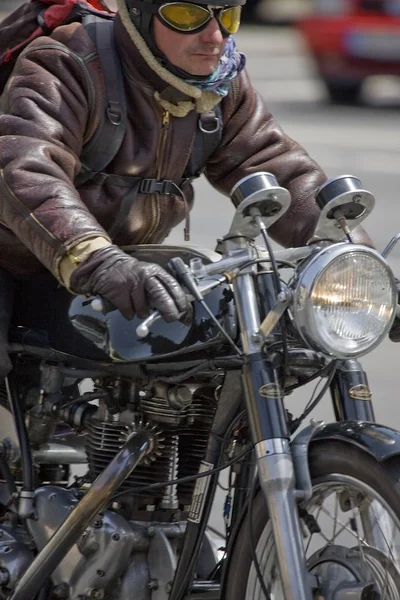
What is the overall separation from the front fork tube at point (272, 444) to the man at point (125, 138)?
0.88 ft

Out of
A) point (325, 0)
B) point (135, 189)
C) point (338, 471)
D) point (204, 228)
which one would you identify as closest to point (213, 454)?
point (338, 471)

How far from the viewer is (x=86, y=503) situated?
3.65 meters

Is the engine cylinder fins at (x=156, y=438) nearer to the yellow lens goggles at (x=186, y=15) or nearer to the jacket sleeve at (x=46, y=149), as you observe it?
the jacket sleeve at (x=46, y=149)

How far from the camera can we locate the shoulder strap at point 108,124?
3779 millimetres

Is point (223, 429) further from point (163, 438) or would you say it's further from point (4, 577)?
point (4, 577)

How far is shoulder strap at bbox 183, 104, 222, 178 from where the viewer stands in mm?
4035

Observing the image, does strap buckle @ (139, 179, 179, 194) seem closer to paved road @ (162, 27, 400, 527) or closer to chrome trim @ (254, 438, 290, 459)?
chrome trim @ (254, 438, 290, 459)

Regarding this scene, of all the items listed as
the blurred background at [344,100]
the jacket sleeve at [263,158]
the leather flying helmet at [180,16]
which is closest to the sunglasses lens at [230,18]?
the leather flying helmet at [180,16]

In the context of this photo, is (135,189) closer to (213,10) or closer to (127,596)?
(213,10)

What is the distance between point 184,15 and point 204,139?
47cm

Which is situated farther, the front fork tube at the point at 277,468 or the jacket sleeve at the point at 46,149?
the jacket sleeve at the point at 46,149

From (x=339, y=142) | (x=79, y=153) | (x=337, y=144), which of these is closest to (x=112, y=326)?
(x=79, y=153)

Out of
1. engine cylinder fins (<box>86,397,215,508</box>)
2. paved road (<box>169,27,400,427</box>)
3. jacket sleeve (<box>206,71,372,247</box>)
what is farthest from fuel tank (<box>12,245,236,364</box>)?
paved road (<box>169,27,400,427</box>)

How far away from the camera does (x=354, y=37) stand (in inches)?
635
